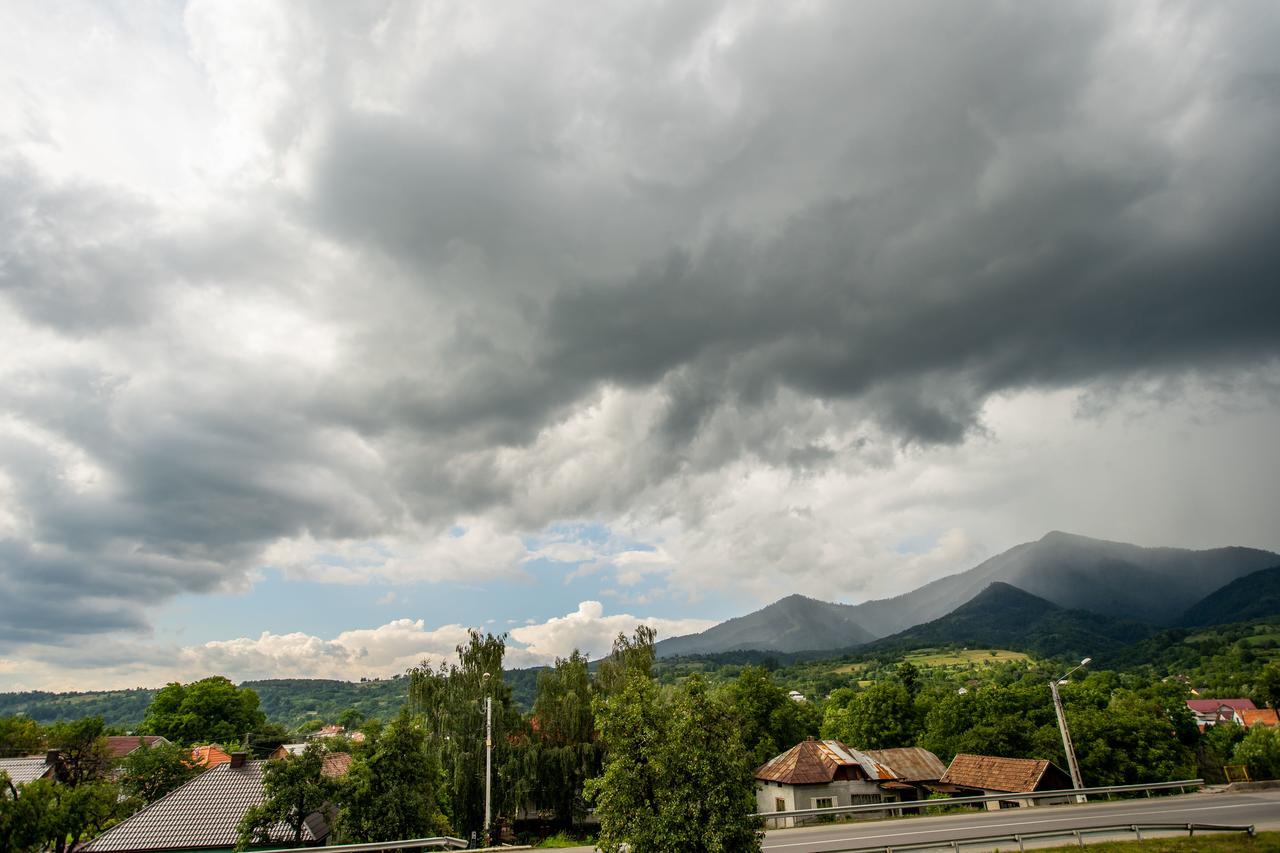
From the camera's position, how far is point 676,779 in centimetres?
2089

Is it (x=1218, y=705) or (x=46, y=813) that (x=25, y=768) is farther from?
(x=1218, y=705)

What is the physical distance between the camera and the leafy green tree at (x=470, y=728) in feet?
144

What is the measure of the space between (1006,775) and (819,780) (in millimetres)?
13116

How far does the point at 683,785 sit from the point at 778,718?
194 ft

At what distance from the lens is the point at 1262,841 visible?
80.8ft

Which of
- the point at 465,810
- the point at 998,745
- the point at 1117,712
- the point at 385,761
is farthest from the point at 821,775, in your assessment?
the point at 385,761

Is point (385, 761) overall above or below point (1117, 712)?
above

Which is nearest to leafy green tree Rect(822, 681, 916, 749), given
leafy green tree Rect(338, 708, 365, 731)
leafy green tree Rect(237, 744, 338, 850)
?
leafy green tree Rect(338, 708, 365, 731)

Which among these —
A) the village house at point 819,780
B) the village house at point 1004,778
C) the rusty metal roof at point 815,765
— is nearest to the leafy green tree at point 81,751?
the village house at point 819,780

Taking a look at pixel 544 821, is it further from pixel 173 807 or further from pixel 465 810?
pixel 173 807

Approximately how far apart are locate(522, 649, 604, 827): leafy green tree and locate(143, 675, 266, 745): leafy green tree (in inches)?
2926

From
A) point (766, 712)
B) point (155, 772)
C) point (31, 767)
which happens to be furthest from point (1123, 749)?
point (31, 767)

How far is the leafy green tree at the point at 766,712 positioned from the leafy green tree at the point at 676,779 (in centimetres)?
5226

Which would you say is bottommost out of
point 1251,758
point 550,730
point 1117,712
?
point 1251,758
